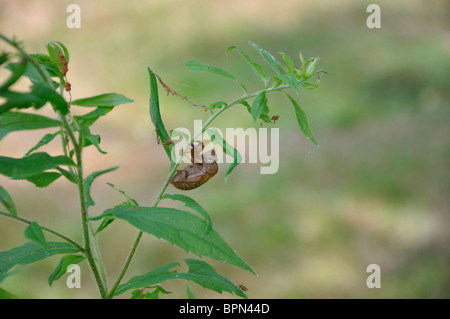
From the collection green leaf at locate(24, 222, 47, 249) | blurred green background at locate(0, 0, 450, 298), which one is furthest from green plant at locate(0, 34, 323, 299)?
blurred green background at locate(0, 0, 450, 298)

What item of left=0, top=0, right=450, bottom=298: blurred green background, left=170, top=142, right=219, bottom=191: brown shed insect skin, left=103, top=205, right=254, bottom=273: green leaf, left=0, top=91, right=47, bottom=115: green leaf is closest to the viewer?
left=0, top=91, right=47, bottom=115: green leaf

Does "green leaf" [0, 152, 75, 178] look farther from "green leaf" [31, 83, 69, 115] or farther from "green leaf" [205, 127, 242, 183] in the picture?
"green leaf" [205, 127, 242, 183]

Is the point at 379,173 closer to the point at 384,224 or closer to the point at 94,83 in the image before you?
the point at 384,224

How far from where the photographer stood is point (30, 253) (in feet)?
2.03

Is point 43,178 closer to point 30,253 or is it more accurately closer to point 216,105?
point 30,253

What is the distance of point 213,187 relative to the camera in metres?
2.40

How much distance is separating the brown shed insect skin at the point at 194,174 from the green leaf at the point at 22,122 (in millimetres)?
220

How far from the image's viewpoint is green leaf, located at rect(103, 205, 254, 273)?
0.56 meters

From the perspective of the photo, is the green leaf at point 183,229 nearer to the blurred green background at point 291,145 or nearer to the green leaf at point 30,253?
the green leaf at point 30,253

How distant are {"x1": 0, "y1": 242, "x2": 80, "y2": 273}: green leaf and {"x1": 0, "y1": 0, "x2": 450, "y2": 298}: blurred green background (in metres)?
1.42

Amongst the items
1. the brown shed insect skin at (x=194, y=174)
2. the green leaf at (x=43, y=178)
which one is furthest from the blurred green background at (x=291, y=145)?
the green leaf at (x=43, y=178)

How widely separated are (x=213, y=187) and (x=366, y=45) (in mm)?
1455

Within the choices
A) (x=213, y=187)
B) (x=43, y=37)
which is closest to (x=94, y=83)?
(x=43, y=37)

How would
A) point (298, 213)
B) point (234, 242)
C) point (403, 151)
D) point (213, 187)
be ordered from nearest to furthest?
point (234, 242) < point (298, 213) < point (213, 187) < point (403, 151)
